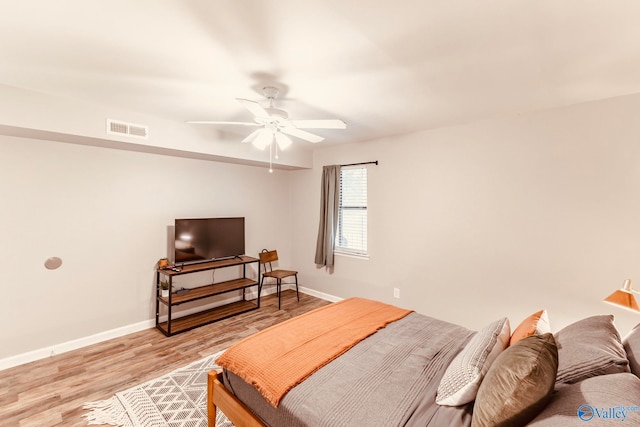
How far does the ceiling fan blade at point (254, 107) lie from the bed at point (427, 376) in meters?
A: 1.65

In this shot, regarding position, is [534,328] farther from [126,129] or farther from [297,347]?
[126,129]

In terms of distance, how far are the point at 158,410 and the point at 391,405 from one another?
5.99ft

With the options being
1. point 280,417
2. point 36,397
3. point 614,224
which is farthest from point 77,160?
point 614,224

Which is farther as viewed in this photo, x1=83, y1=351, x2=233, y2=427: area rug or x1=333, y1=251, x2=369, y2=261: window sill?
x1=333, y1=251, x2=369, y2=261: window sill

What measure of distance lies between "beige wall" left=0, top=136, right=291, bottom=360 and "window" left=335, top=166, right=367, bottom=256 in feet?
6.47

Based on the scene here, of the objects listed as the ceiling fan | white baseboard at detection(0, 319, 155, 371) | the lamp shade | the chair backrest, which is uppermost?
the ceiling fan

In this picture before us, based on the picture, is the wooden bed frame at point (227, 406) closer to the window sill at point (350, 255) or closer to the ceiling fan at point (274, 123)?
the ceiling fan at point (274, 123)

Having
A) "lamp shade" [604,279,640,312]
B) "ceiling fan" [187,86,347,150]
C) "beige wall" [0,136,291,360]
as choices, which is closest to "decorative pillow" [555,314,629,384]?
"lamp shade" [604,279,640,312]

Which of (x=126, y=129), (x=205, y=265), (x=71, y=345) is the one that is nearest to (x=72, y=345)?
(x=71, y=345)

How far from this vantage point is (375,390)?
1.52m

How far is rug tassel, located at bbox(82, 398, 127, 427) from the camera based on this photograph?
81.7 inches

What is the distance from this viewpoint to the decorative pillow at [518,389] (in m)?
1.06

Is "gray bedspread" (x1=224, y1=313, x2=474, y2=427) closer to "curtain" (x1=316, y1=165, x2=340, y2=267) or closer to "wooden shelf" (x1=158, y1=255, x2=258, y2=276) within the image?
"wooden shelf" (x1=158, y1=255, x2=258, y2=276)

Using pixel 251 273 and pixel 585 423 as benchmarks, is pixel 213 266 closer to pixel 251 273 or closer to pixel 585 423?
pixel 251 273
